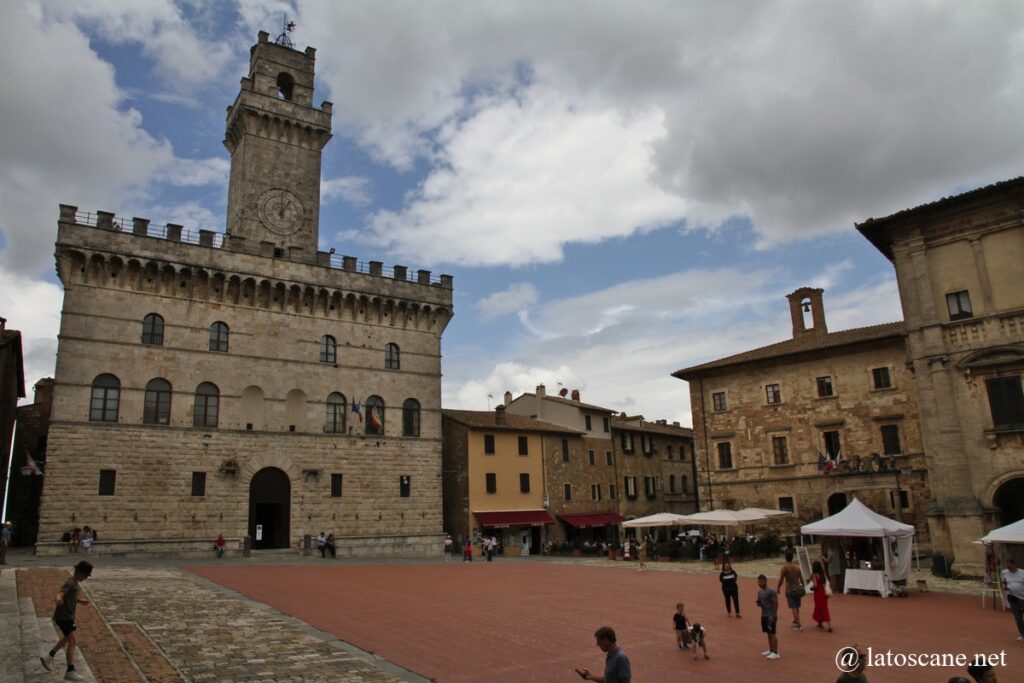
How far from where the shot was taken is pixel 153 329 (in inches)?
1267

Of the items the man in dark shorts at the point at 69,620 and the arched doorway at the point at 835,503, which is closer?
the man in dark shorts at the point at 69,620

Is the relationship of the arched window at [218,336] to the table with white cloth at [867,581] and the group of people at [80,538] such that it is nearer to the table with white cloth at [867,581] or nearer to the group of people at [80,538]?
the group of people at [80,538]

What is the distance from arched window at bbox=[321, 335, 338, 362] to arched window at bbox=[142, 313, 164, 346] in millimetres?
7715

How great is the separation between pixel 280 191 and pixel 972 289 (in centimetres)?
3266

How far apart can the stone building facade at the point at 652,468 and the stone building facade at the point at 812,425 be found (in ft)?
32.2

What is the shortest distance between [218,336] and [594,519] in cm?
2497

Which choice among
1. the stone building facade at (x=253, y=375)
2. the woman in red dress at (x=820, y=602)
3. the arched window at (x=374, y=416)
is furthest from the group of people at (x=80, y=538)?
the woman in red dress at (x=820, y=602)

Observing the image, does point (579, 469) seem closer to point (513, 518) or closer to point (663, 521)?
point (513, 518)

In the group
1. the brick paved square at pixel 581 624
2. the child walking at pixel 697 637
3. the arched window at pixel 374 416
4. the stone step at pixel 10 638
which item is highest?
the arched window at pixel 374 416

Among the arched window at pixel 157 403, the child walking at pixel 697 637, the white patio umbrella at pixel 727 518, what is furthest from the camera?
the arched window at pixel 157 403

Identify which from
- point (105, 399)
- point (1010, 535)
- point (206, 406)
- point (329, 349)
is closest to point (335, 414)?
point (329, 349)

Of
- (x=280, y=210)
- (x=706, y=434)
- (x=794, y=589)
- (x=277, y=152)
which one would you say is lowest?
(x=794, y=589)

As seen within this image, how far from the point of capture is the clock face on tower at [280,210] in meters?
37.8

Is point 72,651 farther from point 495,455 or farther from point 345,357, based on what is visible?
point 495,455
